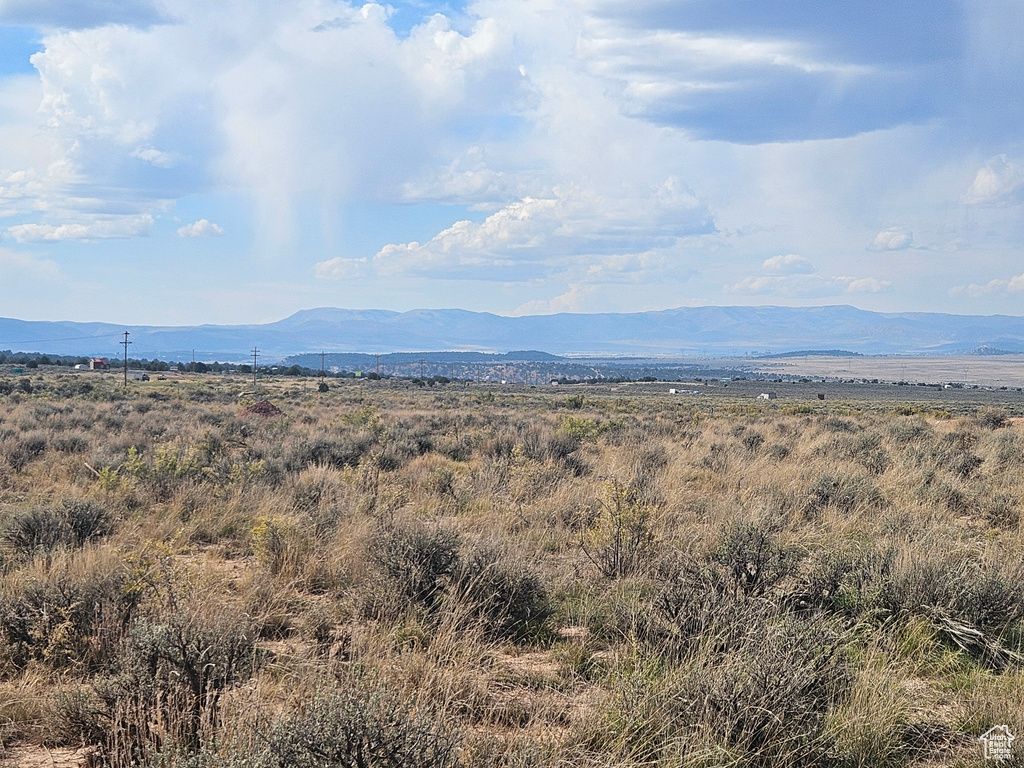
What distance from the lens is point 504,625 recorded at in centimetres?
602

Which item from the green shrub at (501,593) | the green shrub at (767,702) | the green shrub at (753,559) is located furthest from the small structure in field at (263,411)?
the green shrub at (767,702)

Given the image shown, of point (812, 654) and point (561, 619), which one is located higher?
point (812, 654)

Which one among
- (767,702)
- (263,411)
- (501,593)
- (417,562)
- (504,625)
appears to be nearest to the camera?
(767,702)

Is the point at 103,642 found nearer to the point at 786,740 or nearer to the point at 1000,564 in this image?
the point at 786,740

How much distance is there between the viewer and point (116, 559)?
682cm

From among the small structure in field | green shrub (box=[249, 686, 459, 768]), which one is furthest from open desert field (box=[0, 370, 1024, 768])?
the small structure in field

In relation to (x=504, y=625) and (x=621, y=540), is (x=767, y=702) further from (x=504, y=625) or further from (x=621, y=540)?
(x=621, y=540)

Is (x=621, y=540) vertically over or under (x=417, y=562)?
under

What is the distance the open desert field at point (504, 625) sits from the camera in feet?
12.9

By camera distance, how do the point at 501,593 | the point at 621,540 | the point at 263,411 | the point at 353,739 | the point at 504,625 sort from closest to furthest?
the point at 353,739
the point at 504,625
the point at 501,593
the point at 621,540
the point at 263,411

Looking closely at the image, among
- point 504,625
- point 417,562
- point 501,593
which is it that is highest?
point 417,562

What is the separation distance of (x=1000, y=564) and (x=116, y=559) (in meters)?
7.78

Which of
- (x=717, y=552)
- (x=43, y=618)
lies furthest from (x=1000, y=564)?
(x=43, y=618)

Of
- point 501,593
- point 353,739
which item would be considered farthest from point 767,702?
point 501,593
